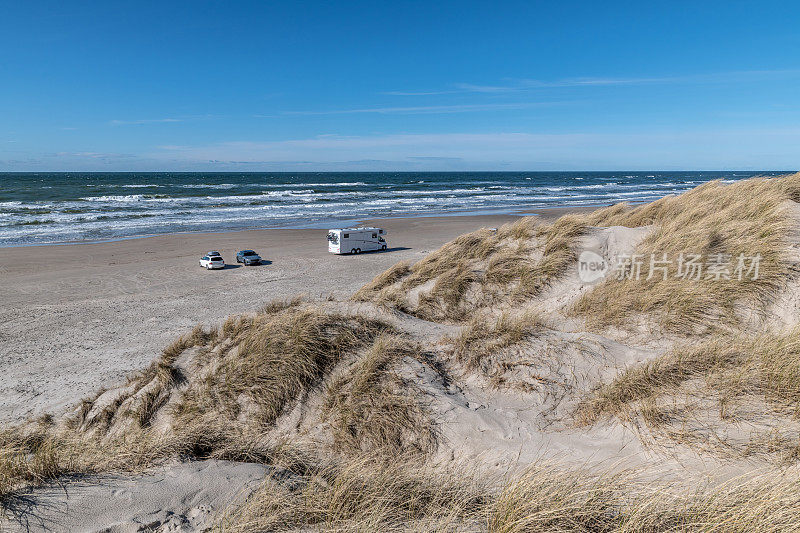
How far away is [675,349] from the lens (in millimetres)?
5145

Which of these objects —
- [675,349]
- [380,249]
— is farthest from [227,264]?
[675,349]

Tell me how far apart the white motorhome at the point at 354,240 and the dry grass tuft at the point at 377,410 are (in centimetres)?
2013

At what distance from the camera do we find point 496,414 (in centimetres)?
489

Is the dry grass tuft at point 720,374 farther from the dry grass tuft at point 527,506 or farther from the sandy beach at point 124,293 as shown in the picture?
the sandy beach at point 124,293

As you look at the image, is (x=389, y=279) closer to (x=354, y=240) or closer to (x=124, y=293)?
(x=124, y=293)

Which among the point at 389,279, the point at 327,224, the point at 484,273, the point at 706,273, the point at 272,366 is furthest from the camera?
the point at 327,224

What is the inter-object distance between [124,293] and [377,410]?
16.6m

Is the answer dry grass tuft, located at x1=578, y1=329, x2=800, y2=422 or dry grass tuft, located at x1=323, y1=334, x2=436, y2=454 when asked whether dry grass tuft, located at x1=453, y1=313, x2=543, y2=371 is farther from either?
dry grass tuft, located at x1=578, y1=329, x2=800, y2=422

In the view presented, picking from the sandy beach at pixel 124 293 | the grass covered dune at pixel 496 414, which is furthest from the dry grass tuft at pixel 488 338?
the sandy beach at pixel 124 293

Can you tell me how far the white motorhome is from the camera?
2553cm

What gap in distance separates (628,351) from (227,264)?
2108 centimetres

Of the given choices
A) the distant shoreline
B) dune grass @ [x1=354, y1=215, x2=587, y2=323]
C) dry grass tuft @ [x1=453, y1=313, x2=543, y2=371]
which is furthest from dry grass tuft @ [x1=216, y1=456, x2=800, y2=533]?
the distant shoreline

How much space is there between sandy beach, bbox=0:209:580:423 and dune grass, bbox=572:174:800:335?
8474 millimetres

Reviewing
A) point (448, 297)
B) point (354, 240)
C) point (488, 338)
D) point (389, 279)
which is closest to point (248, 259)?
point (354, 240)
